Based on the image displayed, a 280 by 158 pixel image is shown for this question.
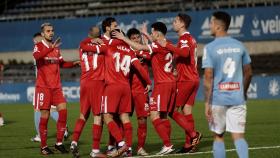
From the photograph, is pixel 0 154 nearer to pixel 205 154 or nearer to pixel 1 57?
pixel 205 154

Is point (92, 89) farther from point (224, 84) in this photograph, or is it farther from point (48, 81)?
point (224, 84)

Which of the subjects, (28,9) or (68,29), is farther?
(28,9)

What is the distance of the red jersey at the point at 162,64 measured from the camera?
516 inches

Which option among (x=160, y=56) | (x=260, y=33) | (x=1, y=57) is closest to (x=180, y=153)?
(x=160, y=56)

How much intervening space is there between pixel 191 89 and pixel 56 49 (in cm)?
284

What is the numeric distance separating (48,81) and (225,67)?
5.61m

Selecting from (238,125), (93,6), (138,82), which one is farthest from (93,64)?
(93,6)

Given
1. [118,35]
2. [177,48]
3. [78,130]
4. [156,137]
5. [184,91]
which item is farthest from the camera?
[156,137]

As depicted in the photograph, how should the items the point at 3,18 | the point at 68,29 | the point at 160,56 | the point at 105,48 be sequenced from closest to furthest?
the point at 105,48
the point at 160,56
the point at 68,29
the point at 3,18

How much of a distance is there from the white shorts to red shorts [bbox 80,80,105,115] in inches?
134

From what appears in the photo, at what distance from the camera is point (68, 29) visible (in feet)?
136

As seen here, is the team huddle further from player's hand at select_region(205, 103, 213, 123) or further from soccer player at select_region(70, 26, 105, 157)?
player's hand at select_region(205, 103, 213, 123)

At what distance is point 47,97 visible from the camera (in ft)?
46.3

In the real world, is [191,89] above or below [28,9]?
below
